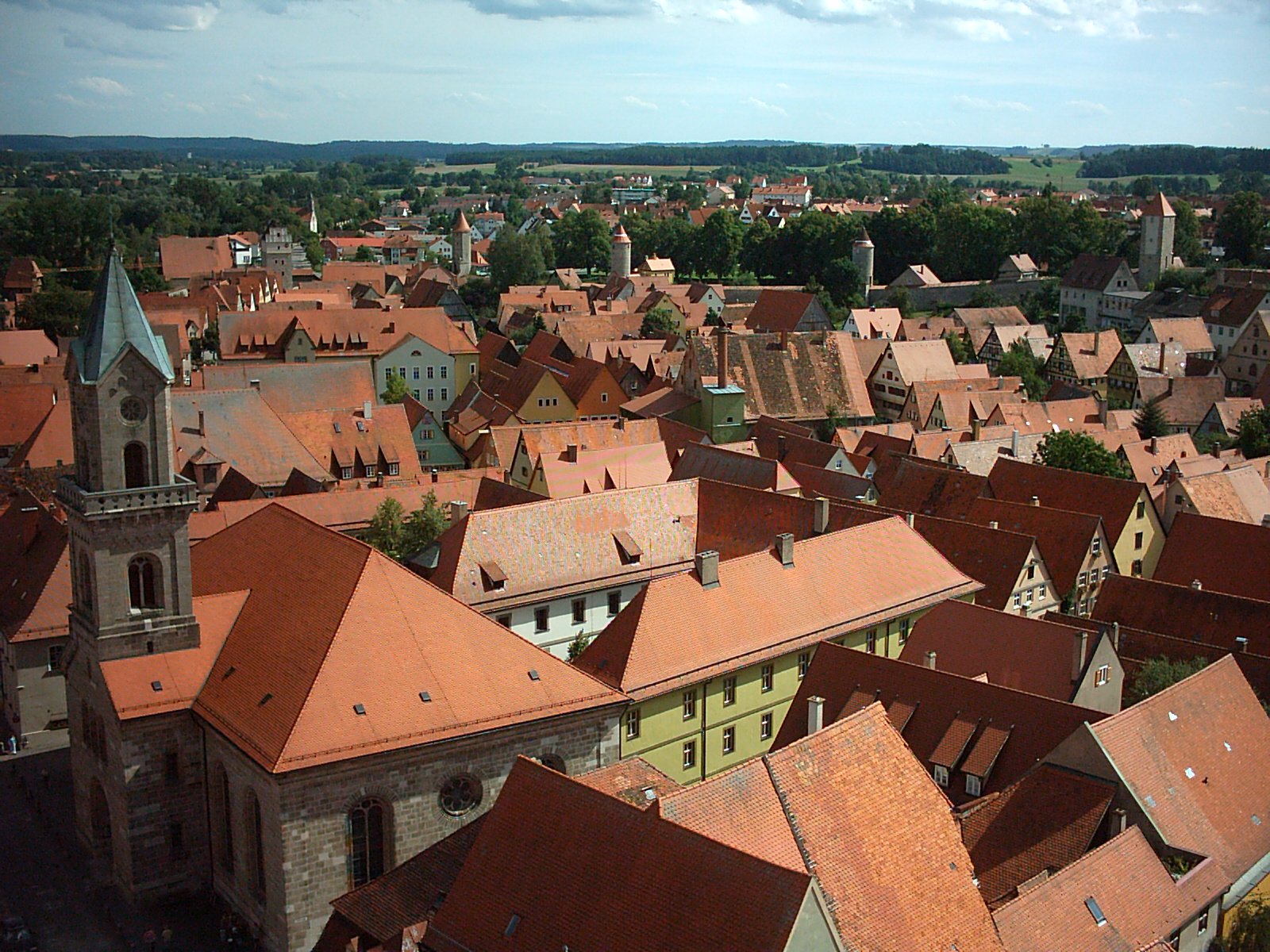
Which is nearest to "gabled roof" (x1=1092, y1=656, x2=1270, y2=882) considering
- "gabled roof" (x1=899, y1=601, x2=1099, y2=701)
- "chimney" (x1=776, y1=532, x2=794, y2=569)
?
"gabled roof" (x1=899, y1=601, x2=1099, y2=701)

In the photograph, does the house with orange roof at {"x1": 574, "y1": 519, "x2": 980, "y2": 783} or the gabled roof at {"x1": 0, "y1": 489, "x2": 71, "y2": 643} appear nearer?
the house with orange roof at {"x1": 574, "y1": 519, "x2": 980, "y2": 783}

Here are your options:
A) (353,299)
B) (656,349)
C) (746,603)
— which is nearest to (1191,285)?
(656,349)

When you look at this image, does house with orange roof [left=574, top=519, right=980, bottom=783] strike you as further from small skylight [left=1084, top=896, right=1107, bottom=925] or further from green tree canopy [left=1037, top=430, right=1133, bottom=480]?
green tree canopy [left=1037, top=430, right=1133, bottom=480]

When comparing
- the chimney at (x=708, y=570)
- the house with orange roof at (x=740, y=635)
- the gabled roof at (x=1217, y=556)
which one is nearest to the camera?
the house with orange roof at (x=740, y=635)

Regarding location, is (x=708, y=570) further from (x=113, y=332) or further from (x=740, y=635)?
(x=113, y=332)

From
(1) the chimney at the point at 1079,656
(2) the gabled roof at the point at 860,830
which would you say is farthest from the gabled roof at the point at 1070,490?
(2) the gabled roof at the point at 860,830

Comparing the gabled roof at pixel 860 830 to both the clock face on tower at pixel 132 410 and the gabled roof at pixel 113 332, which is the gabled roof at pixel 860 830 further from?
the gabled roof at pixel 113 332

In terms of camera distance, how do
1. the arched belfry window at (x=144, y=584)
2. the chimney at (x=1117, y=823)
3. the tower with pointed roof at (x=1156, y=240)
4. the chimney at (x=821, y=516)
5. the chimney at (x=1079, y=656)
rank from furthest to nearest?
the tower with pointed roof at (x=1156, y=240) → the chimney at (x=821, y=516) → the chimney at (x=1079, y=656) → the arched belfry window at (x=144, y=584) → the chimney at (x=1117, y=823)
